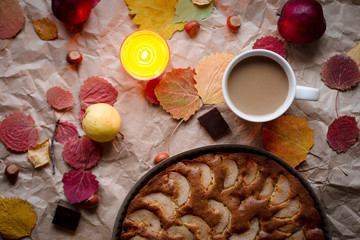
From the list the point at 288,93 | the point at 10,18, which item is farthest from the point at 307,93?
the point at 10,18

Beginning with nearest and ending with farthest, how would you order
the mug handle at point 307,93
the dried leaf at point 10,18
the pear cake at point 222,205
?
the pear cake at point 222,205 < the mug handle at point 307,93 < the dried leaf at point 10,18

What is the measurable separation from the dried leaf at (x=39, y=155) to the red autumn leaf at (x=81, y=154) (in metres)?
→ 0.13

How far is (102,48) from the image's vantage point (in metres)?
2.50

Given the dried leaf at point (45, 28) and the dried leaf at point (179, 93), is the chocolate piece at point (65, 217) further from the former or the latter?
the dried leaf at point (45, 28)

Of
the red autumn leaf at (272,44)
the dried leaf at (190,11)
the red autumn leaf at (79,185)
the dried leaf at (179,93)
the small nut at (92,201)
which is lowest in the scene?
the small nut at (92,201)

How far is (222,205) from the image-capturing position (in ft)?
6.98

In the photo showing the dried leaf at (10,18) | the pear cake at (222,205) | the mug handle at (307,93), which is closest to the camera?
the pear cake at (222,205)

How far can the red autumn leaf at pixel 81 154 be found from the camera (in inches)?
94.8

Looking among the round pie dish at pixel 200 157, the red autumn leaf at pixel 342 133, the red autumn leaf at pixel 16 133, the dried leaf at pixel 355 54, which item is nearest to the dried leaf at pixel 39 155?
the red autumn leaf at pixel 16 133

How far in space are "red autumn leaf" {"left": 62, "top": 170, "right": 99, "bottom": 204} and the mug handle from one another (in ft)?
4.98

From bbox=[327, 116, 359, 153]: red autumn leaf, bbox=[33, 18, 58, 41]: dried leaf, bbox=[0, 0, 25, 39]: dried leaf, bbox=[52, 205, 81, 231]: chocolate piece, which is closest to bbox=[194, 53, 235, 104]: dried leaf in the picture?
bbox=[327, 116, 359, 153]: red autumn leaf

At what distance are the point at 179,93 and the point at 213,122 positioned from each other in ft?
1.08

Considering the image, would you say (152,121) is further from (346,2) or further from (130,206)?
(346,2)

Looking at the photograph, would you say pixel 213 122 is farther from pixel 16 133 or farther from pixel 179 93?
pixel 16 133
